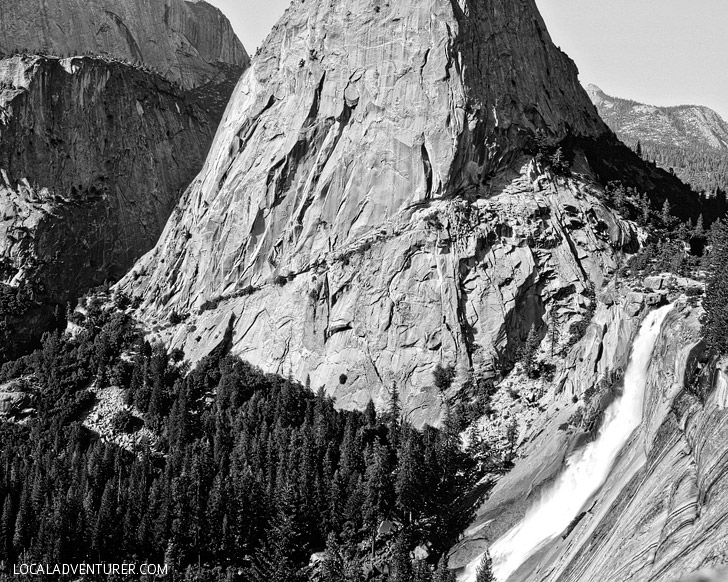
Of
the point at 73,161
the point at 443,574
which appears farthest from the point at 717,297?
the point at 73,161

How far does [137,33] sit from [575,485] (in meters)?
146

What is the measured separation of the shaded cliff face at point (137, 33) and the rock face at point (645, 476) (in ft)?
392

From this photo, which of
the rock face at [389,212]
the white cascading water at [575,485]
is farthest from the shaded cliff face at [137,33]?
the white cascading water at [575,485]

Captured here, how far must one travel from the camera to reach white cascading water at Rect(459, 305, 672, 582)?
66875 mm

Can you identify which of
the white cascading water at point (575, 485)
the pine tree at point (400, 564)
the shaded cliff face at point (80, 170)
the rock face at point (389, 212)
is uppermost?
the shaded cliff face at point (80, 170)

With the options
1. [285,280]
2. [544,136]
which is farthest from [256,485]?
[544,136]

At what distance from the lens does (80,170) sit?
138m

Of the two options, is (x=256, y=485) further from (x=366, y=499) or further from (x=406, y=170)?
(x=406, y=170)

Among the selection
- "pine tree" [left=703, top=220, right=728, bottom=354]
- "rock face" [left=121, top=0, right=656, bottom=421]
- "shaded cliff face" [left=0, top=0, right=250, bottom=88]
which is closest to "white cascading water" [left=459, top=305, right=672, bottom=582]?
"pine tree" [left=703, top=220, right=728, bottom=354]

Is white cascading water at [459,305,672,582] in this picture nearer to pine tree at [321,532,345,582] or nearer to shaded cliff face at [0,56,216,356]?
pine tree at [321,532,345,582]

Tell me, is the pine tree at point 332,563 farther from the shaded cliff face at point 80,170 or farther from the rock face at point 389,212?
the shaded cliff face at point 80,170

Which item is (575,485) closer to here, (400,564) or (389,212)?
(400,564)

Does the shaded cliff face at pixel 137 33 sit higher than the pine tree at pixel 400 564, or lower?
higher

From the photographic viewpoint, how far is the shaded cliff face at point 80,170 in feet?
420
